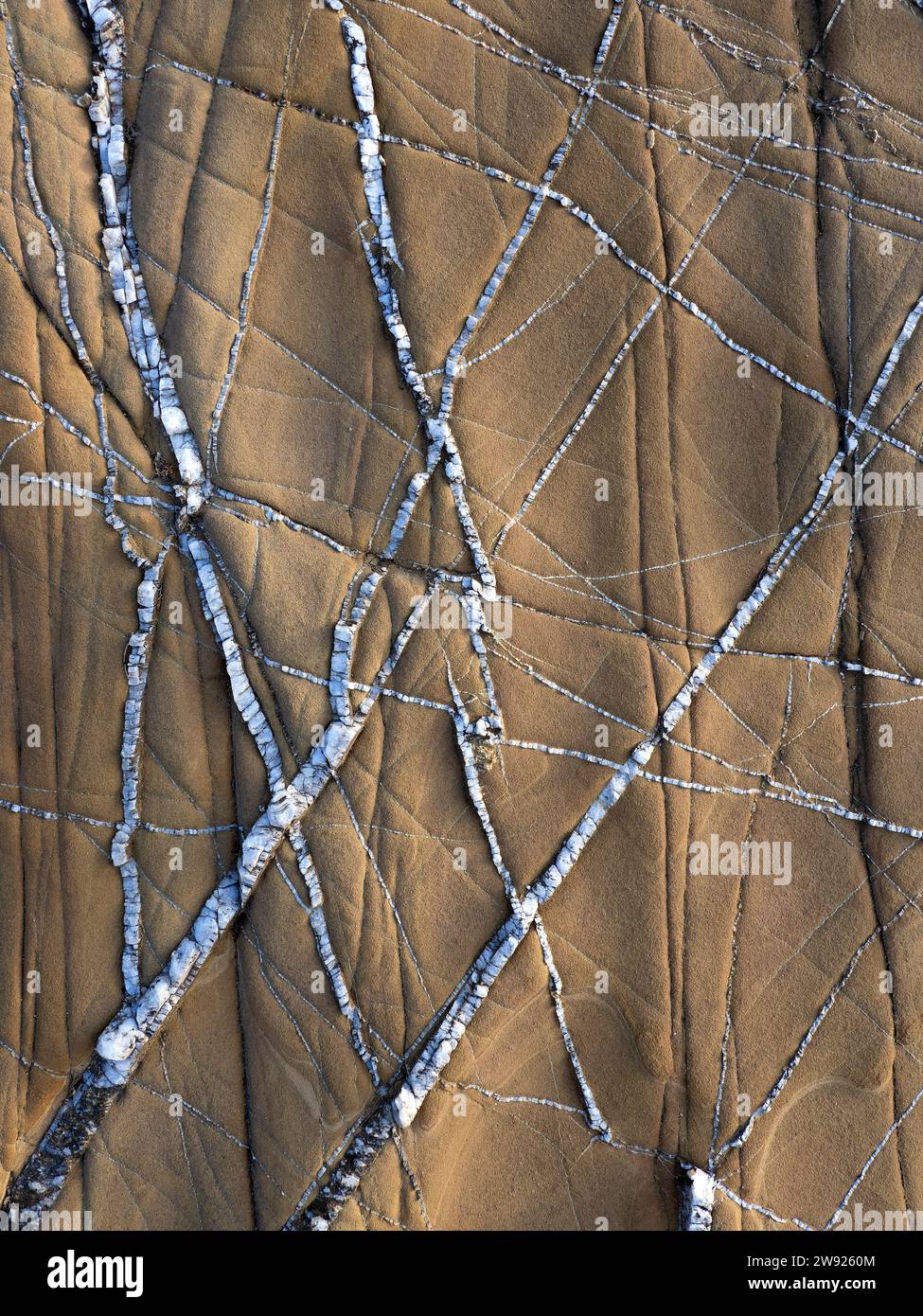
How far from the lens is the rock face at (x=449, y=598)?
352 cm

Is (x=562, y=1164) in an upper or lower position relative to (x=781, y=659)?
lower

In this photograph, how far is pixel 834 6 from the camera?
3660 millimetres

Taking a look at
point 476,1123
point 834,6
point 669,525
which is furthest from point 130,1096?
point 834,6

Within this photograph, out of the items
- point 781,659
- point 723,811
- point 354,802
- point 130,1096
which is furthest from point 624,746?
point 130,1096

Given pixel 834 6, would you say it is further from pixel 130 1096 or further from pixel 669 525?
pixel 130 1096

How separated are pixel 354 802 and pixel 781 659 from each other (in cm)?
199

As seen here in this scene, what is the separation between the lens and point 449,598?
3568mm

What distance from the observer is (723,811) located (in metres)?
3.65

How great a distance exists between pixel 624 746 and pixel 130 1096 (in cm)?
262

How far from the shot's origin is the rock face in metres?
3.52

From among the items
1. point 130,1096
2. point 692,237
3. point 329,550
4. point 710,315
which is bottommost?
point 130,1096

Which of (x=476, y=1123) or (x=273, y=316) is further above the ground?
(x=273, y=316)

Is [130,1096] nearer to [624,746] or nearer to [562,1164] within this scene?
[562,1164]

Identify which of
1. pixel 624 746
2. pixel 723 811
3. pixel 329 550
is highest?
pixel 329 550
